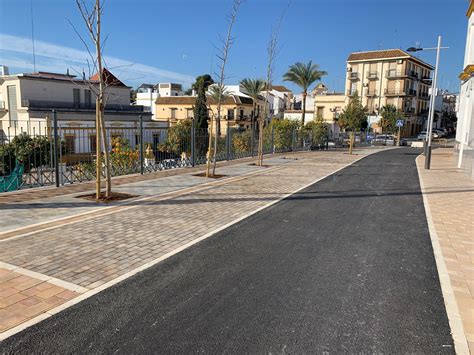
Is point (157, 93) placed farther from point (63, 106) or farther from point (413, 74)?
point (413, 74)

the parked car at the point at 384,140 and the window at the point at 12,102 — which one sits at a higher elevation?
the window at the point at 12,102

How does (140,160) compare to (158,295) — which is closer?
(158,295)

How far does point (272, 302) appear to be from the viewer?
4.21 meters

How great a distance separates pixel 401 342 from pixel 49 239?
5.04 metres

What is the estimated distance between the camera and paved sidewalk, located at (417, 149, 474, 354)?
424 centimetres

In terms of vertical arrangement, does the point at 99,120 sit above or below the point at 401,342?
above

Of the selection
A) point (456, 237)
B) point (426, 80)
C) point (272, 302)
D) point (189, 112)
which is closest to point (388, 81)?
point (426, 80)

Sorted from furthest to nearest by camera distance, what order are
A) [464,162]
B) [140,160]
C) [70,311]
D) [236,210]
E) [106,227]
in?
1. [464,162]
2. [140,160]
3. [236,210]
4. [106,227]
5. [70,311]

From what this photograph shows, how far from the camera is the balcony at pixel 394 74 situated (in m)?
63.8

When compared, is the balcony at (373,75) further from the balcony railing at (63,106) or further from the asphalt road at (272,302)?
the asphalt road at (272,302)

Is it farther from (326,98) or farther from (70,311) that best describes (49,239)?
(326,98)

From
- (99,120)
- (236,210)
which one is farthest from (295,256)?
(99,120)

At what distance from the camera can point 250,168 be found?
17.0m

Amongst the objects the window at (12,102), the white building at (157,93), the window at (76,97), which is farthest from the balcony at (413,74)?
the window at (12,102)
